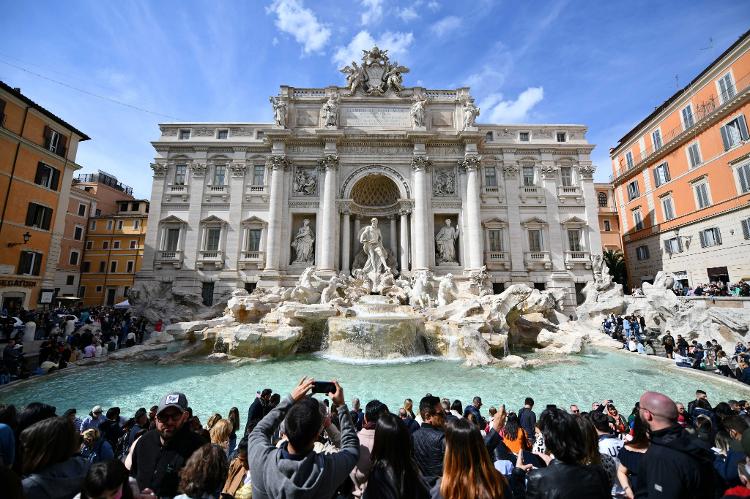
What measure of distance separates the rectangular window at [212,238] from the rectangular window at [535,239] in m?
20.3

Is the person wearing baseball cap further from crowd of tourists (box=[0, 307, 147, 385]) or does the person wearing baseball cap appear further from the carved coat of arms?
the carved coat of arms

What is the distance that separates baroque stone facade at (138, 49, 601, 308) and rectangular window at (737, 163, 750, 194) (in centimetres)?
676

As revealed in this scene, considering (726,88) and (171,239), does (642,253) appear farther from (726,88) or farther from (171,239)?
(171,239)

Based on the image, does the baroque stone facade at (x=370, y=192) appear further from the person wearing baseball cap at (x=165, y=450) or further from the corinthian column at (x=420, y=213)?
the person wearing baseball cap at (x=165, y=450)

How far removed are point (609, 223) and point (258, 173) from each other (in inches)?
1180

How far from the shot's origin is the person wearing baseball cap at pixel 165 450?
2232 mm

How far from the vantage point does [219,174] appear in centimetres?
2214

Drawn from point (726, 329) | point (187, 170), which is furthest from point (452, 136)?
point (187, 170)

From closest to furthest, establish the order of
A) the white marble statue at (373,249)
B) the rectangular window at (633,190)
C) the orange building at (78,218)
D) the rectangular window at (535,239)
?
the white marble statue at (373,249)
the rectangular window at (535,239)
the rectangular window at (633,190)
the orange building at (78,218)

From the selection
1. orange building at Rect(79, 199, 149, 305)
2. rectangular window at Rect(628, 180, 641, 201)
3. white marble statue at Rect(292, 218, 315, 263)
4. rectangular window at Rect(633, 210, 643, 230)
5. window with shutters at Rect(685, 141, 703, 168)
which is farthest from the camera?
orange building at Rect(79, 199, 149, 305)

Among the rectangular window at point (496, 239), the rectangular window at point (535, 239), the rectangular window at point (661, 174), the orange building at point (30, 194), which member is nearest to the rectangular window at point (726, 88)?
the rectangular window at point (661, 174)

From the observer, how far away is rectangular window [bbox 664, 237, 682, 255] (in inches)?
762

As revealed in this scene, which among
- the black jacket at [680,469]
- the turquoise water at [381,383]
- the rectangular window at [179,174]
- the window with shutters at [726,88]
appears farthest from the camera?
the rectangular window at [179,174]

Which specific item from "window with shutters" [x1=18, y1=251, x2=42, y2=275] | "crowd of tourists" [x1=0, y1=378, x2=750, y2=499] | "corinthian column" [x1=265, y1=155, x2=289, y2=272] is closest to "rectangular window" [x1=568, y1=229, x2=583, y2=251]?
"corinthian column" [x1=265, y1=155, x2=289, y2=272]
